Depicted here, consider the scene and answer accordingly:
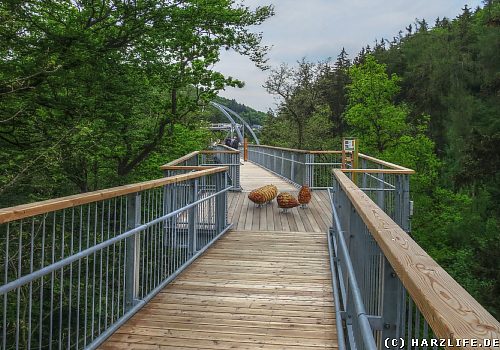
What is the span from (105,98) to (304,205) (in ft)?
16.6

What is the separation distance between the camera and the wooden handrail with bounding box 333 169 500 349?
3.19 feet

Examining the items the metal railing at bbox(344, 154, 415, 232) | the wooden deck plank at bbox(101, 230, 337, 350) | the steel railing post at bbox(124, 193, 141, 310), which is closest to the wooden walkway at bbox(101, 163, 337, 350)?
the wooden deck plank at bbox(101, 230, 337, 350)

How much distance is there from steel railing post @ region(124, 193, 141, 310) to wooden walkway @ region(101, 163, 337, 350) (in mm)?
174

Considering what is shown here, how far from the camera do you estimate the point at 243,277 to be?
547 cm

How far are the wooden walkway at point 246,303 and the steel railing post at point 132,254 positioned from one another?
0.17 metres

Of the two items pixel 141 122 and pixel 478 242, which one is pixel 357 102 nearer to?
pixel 478 242

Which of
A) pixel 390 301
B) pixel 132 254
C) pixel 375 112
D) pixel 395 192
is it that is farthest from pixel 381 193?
pixel 375 112

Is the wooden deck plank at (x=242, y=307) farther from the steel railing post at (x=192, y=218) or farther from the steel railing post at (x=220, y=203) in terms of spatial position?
the steel railing post at (x=220, y=203)

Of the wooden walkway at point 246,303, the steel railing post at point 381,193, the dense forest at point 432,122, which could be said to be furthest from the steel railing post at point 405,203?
the dense forest at point 432,122

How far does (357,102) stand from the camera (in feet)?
119

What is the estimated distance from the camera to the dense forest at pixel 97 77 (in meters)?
7.16

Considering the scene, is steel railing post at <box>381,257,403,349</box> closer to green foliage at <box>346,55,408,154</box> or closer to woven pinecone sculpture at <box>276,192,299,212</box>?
woven pinecone sculpture at <box>276,192,299,212</box>

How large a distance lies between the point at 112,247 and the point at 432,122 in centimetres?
3787

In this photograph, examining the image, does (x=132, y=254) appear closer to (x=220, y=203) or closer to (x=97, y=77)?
(x=220, y=203)
